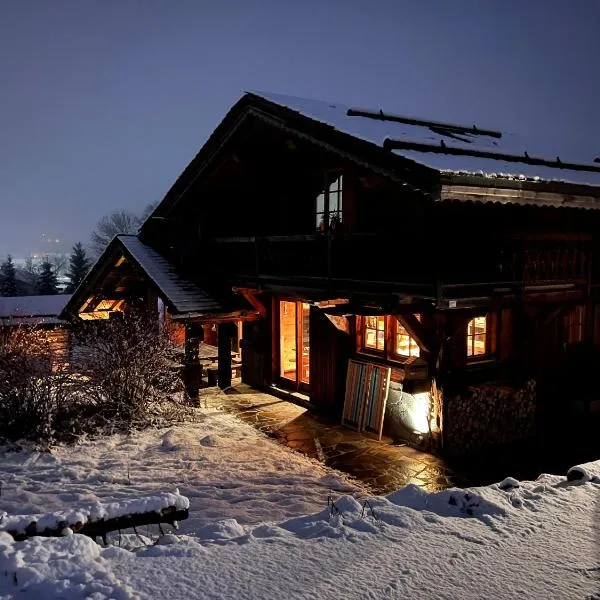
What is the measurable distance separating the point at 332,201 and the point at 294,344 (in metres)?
4.59

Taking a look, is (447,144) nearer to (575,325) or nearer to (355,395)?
(355,395)

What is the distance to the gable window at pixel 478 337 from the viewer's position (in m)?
11.5

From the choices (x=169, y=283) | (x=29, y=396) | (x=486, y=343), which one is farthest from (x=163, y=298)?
(x=486, y=343)

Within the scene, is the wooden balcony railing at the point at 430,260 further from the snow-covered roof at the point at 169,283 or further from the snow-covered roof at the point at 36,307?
the snow-covered roof at the point at 36,307

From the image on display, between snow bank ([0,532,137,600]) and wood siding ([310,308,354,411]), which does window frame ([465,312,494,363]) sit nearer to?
wood siding ([310,308,354,411])

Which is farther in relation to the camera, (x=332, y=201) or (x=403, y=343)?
(x=332, y=201)

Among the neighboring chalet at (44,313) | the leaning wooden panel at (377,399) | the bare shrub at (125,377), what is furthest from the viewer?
the neighboring chalet at (44,313)

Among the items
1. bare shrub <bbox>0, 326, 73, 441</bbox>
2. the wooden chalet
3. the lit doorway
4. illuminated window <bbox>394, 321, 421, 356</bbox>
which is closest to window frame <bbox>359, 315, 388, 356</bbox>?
illuminated window <bbox>394, 321, 421, 356</bbox>

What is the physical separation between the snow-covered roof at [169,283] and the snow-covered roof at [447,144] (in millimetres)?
5094

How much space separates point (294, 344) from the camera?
15.3 metres

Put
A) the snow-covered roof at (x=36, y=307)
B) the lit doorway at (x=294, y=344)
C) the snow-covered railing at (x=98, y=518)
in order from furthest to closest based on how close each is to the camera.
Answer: the snow-covered roof at (x=36, y=307) → the lit doorway at (x=294, y=344) → the snow-covered railing at (x=98, y=518)

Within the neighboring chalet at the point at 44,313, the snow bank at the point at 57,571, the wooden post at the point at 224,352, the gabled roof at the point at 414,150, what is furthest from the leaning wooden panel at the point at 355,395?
the neighboring chalet at the point at 44,313

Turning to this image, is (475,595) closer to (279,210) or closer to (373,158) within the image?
(373,158)

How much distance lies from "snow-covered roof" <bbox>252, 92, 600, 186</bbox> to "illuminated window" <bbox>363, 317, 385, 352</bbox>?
3.80 meters
